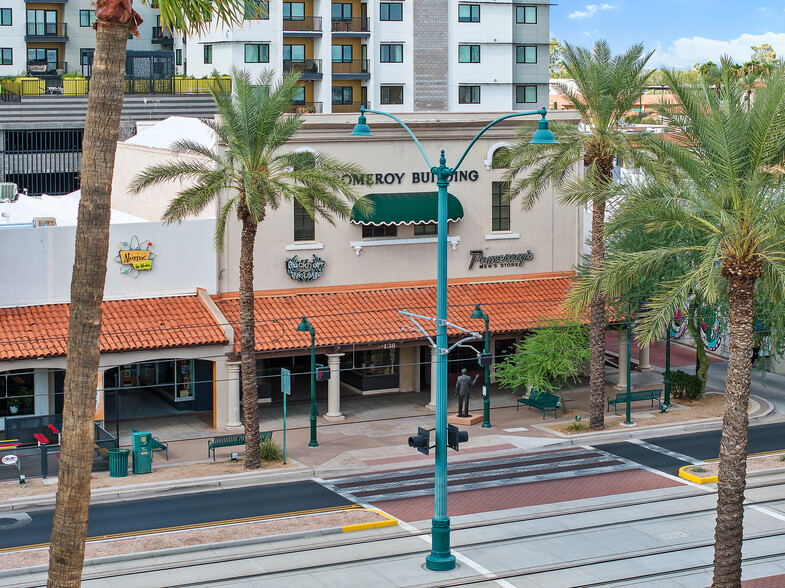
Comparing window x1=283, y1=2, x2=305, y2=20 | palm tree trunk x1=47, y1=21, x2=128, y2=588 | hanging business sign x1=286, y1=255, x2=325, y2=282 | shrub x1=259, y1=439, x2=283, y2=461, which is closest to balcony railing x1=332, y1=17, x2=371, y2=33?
window x1=283, y1=2, x2=305, y2=20

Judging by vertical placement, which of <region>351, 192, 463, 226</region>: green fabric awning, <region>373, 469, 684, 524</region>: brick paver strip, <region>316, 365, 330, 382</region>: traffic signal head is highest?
<region>351, 192, 463, 226</region>: green fabric awning

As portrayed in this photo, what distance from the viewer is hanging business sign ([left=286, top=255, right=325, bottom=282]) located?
39.7 meters

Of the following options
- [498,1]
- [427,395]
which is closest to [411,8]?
[498,1]

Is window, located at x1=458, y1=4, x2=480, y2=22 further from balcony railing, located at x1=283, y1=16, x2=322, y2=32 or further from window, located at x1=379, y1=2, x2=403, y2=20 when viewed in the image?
balcony railing, located at x1=283, y1=16, x2=322, y2=32

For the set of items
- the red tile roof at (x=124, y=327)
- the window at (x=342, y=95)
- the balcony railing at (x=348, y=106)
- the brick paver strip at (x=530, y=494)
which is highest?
the window at (x=342, y=95)

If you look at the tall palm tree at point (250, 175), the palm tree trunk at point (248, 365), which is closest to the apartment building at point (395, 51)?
the tall palm tree at point (250, 175)

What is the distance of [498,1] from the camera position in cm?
7369

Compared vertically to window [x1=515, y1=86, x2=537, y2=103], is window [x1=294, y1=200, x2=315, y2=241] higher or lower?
lower

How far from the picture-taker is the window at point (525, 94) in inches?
3031

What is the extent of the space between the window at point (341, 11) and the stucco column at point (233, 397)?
127 ft

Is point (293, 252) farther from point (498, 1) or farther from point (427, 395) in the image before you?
point (498, 1)

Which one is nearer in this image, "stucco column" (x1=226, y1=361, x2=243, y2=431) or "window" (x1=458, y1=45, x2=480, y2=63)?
"stucco column" (x1=226, y1=361, x2=243, y2=431)

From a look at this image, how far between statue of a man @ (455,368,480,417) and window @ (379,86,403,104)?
37697 millimetres

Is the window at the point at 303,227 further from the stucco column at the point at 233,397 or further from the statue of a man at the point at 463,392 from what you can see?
the statue of a man at the point at 463,392
